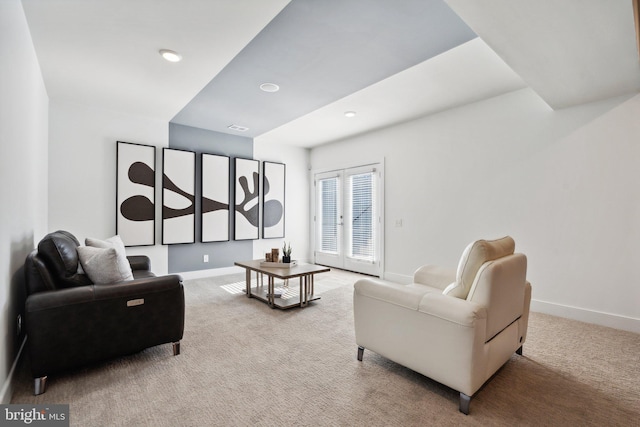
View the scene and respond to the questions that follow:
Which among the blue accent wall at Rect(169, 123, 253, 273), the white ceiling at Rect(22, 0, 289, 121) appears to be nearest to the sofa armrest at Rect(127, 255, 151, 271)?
the blue accent wall at Rect(169, 123, 253, 273)

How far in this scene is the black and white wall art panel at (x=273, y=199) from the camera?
5902 mm

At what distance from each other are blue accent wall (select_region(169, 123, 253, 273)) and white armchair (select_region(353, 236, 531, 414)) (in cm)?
374

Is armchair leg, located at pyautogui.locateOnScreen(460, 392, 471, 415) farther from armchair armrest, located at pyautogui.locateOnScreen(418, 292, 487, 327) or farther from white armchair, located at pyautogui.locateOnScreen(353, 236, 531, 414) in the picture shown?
armchair armrest, located at pyautogui.locateOnScreen(418, 292, 487, 327)

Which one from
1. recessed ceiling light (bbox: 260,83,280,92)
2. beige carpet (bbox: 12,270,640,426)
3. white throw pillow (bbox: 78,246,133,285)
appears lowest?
beige carpet (bbox: 12,270,640,426)

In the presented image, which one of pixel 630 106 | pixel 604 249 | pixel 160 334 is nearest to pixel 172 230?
pixel 160 334

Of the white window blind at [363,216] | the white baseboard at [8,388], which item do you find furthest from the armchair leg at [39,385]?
the white window blind at [363,216]

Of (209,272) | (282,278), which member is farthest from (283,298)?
(209,272)

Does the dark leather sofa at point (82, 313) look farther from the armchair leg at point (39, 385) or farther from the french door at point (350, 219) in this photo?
the french door at point (350, 219)

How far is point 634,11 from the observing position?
1.71 m

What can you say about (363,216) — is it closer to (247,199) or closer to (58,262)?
(247,199)

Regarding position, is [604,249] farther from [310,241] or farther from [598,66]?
[310,241]

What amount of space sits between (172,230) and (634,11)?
5419 mm

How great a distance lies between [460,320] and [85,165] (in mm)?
4966

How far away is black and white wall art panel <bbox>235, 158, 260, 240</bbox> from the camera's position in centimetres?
552
